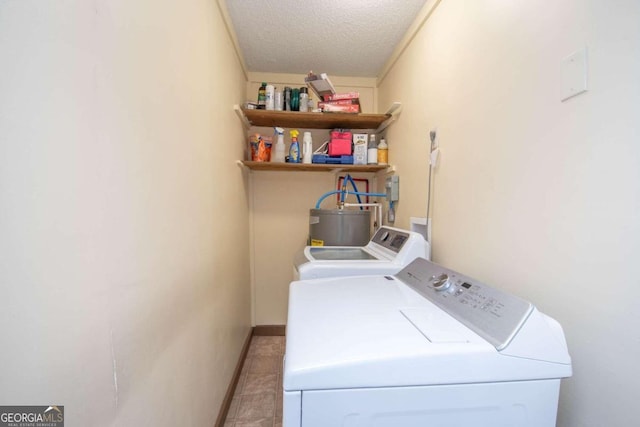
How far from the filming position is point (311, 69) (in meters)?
2.30

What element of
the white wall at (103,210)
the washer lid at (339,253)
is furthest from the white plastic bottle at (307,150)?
the white wall at (103,210)

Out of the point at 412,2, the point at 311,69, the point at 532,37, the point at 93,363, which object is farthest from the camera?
the point at 311,69

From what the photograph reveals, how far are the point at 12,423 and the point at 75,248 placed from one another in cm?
28

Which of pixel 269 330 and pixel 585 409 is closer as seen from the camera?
pixel 585 409

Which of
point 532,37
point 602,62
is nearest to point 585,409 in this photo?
point 602,62

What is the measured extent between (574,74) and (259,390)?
7.30 feet

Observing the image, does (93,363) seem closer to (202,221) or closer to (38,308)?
(38,308)

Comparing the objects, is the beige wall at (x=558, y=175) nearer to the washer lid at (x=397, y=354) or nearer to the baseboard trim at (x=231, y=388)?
the washer lid at (x=397, y=354)

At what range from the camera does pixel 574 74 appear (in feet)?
2.28

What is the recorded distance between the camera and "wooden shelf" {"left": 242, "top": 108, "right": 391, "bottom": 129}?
6.69 ft

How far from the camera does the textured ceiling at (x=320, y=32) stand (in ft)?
5.05

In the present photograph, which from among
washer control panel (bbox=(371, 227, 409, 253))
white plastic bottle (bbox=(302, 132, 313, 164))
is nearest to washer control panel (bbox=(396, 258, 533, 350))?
washer control panel (bbox=(371, 227, 409, 253))

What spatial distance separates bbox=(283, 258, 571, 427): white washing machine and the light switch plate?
1.90ft

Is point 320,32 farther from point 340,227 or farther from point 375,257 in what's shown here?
point 375,257
